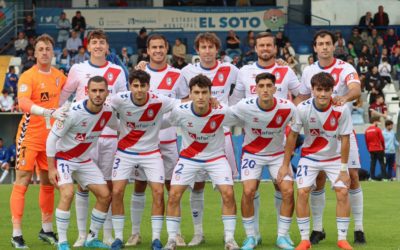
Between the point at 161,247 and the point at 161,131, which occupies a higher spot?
the point at 161,131

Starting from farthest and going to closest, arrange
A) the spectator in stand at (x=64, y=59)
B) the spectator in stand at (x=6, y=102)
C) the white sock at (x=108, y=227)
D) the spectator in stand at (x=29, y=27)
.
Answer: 1. the spectator in stand at (x=29, y=27)
2. the spectator in stand at (x=64, y=59)
3. the spectator in stand at (x=6, y=102)
4. the white sock at (x=108, y=227)

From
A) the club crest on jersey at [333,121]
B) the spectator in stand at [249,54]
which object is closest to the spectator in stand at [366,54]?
the spectator in stand at [249,54]

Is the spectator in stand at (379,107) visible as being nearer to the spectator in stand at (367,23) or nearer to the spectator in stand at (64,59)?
the spectator in stand at (367,23)

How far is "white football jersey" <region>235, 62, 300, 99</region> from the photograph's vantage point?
13898 millimetres

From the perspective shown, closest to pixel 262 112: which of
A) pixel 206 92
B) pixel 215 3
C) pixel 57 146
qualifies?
pixel 206 92

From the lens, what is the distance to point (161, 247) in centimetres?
1298

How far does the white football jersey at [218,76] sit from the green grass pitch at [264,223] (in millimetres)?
1896

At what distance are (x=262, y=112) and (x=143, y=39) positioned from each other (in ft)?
72.4

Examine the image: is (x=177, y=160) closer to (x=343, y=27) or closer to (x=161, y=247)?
(x=161, y=247)

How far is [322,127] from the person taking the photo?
13273 mm

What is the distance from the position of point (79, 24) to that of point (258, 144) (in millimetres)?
23197

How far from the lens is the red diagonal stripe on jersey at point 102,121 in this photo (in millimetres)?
13215

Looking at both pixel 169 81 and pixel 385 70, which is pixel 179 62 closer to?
pixel 385 70

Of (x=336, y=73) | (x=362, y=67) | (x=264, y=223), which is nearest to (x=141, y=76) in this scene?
(x=336, y=73)
